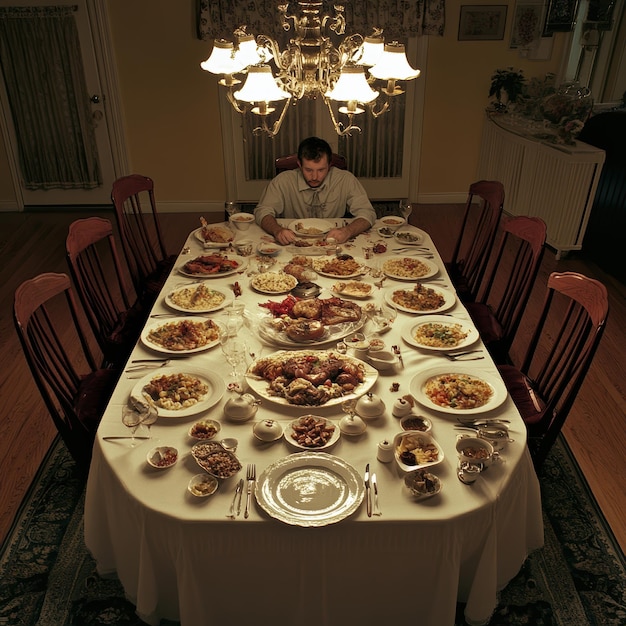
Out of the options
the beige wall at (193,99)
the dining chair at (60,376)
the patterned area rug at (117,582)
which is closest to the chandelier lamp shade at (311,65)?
the dining chair at (60,376)

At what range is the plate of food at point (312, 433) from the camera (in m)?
1.71

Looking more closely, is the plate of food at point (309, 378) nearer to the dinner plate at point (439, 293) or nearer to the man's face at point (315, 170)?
the dinner plate at point (439, 293)

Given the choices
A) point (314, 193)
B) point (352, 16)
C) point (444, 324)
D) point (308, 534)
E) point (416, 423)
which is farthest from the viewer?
point (352, 16)

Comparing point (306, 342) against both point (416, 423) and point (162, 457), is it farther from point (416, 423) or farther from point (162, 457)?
point (162, 457)

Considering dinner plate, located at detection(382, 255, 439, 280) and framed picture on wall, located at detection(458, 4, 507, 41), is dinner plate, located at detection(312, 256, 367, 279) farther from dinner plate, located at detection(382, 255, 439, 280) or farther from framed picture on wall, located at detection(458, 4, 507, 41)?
framed picture on wall, located at detection(458, 4, 507, 41)

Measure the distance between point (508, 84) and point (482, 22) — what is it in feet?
1.94

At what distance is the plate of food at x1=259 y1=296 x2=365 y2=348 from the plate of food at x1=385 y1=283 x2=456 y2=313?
218 millimetres

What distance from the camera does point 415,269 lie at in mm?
2863

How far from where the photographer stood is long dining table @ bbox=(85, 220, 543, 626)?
1526mm

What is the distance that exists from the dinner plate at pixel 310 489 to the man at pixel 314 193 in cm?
Result: 192

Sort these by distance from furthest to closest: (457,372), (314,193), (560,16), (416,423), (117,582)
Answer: (560,16), (314,193), (117,582), (457,372), (416,423)

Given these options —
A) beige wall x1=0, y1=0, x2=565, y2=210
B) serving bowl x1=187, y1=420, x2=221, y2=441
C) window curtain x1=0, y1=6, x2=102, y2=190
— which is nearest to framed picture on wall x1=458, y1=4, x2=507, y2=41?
beige wall x1=0, y1=0, x2=565, y2=210

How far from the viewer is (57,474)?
2678mm

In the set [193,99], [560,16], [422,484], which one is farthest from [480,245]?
[193,99]
